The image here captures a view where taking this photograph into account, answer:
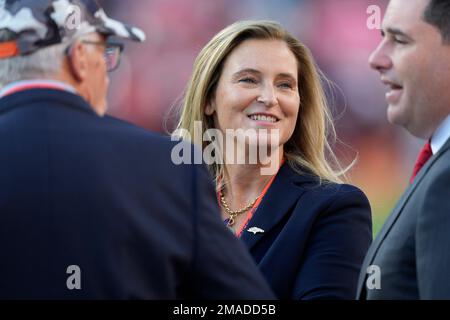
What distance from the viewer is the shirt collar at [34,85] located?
65.8 inches

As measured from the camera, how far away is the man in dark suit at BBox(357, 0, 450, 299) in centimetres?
177

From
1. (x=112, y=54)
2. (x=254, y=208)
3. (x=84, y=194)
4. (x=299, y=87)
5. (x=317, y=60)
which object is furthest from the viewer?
(x=317, y=60)

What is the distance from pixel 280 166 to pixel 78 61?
1.43 m

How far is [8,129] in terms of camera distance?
1.62 m

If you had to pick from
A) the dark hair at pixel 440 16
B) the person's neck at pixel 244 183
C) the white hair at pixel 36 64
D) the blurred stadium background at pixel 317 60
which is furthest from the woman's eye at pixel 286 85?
the blurred stadium background at pixel 317 60

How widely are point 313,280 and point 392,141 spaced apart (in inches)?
185

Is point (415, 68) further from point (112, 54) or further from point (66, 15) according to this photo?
point (66, 15)

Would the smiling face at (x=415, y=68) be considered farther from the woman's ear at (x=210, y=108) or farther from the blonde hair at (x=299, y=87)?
the woman's ear at (x=210, y=108)

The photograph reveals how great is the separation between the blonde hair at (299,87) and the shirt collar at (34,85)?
145 centimetres

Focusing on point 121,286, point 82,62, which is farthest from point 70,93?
point 121,286

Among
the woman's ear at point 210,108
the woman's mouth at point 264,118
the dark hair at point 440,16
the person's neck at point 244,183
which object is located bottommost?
the person's neck at point 244,183

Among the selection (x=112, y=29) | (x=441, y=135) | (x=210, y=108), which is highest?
(x=112, y=29)

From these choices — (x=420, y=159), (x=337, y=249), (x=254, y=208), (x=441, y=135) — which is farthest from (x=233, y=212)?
(x=441, y=135)

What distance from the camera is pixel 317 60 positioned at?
7094 mm
